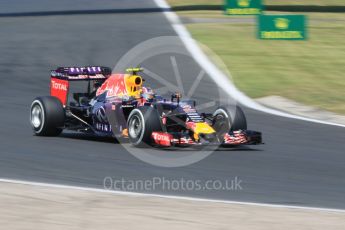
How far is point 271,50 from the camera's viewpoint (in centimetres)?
2647

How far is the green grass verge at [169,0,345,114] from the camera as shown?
66.0 feet

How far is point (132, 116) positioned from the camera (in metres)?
13.2

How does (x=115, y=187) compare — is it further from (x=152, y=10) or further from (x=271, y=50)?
(x=152, y=10)

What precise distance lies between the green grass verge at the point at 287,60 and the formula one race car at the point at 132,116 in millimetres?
5165

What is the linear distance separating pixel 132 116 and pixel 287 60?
12143 millimetres

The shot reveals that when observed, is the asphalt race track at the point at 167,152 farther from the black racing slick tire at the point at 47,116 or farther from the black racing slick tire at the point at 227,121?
the black racing slick tire at the point at 227,121

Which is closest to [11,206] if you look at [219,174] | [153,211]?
[153,211]

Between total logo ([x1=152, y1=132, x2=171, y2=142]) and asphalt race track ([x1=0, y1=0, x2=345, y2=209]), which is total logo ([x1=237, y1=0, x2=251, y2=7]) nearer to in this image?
asphalt race track ([x1=0, y1=0, x2=345, y2=209])

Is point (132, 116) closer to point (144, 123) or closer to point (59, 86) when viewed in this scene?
point (144, 123)

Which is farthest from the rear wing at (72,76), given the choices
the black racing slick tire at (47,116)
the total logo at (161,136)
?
the total logo at (161,136)

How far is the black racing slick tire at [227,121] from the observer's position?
530 inches

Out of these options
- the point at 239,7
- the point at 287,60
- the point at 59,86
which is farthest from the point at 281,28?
the point at 59,86

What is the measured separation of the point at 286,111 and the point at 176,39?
1027cm

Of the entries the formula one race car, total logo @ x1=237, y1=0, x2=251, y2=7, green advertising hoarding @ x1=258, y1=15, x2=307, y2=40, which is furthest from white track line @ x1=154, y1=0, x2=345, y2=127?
the formula one race car
